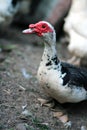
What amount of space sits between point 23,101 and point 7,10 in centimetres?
220

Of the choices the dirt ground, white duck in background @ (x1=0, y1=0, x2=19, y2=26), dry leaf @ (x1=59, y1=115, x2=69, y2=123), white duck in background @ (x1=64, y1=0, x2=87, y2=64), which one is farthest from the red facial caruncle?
white duck in background @ (x1=0, y1=0, x2=19, y2=26)

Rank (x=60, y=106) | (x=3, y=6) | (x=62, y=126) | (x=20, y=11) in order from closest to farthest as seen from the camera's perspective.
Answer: (x=62, y=126) → (x=60, y=106) → (x=3, y=6) → (x=20, y=11)

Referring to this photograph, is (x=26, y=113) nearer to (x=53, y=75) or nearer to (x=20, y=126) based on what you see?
(x=20, y=126)

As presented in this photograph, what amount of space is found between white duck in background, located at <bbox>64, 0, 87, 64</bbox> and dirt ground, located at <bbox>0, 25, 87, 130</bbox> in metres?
0.56

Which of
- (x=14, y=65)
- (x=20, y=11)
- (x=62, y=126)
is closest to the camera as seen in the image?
(x=62, y=126)

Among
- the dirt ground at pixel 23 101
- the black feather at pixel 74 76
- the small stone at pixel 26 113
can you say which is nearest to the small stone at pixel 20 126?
the dirt ground at pixel 23 101

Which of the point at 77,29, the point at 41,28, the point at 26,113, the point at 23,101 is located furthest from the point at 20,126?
the point at 77,29

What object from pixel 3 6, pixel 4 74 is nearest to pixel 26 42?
pixel 3 6

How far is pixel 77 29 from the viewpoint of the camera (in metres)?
5.21

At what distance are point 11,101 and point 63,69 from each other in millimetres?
629

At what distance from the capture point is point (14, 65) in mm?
4801

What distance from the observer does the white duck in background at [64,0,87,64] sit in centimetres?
505

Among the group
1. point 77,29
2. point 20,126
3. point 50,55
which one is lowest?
point 20,126

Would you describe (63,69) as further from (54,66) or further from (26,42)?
(26,42)
